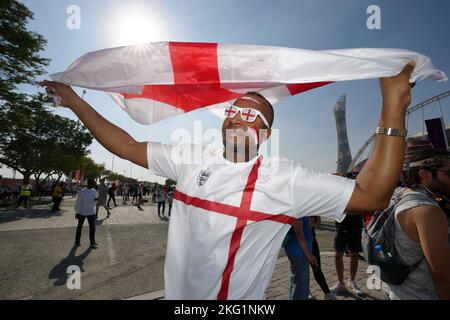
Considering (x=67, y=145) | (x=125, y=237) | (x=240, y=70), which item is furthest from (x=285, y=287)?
(x=67, y=145)

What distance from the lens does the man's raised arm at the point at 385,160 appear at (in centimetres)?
116

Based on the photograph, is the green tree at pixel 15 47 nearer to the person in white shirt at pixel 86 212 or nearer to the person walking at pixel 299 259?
the person in white shirt at pixel 86 212

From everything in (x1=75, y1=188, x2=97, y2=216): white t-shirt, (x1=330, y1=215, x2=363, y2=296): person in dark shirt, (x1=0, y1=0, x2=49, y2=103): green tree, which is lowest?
(x1=330, y1=215, x2=363, y2=296): person in dark shirt

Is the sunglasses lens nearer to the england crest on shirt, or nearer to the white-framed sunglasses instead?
the white-framed sunglasses

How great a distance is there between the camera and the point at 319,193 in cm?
134

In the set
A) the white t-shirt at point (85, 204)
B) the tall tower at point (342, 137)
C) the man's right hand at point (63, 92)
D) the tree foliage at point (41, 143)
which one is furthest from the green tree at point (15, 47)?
the tall tower at point (342, 137)

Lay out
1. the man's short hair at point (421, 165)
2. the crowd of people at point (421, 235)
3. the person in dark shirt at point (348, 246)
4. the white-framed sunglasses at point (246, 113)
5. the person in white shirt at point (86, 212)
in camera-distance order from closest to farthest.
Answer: the white-framed sunglasses at point (246, 113) < the crowd of people at point (421, 235) < the man's short hair at point (421, 165) < the person in dark shirt at point (348, 246) < the person in white shirt at point (86, 212)

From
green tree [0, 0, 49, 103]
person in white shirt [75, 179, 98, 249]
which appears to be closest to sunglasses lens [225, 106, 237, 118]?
person in white shirt [75, 179, 98, 249]

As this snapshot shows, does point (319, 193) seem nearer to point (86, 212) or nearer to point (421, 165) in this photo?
point (421, 165)

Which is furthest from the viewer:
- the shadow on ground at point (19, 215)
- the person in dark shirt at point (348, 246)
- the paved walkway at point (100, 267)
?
the shadow on ground at point (19, 215)

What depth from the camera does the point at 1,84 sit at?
50.3ft

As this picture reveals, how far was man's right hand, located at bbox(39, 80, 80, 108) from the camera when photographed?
6.14 feet

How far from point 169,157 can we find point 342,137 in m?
87.6
